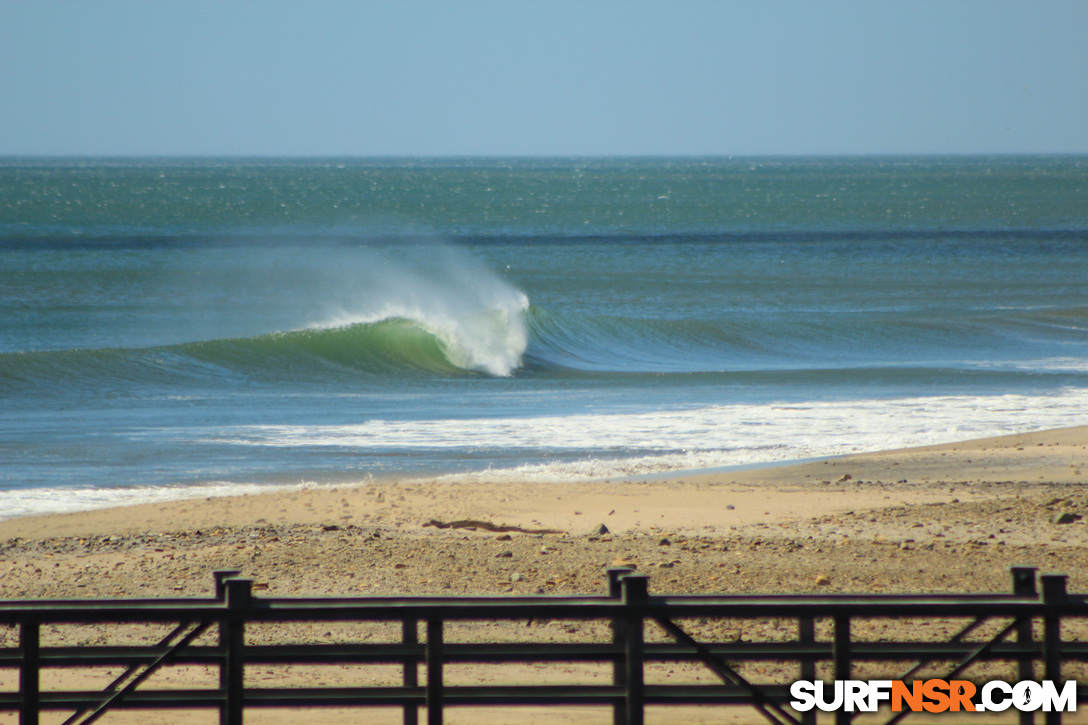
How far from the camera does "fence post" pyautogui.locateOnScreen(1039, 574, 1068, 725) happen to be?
3000mm

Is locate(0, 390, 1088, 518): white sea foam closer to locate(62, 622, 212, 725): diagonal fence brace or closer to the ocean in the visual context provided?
the ocean

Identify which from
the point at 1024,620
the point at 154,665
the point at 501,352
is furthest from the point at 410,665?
the point at 501,352

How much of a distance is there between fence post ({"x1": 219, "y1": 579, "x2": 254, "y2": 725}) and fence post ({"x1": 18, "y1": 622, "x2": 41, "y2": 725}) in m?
0.47

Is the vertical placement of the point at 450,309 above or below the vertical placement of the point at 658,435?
above

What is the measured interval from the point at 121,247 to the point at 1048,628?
4887 centimetres

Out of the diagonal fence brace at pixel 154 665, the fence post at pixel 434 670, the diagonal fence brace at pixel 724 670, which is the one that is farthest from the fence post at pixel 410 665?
the diagonal fence brace at pixel 724 670

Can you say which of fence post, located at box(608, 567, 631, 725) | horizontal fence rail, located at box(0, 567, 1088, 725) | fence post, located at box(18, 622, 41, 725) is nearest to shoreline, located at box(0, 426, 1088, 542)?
fence post, located at box(608, 567, 631, 725)

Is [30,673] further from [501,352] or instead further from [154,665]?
[501,352]

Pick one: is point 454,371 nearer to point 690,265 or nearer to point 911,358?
point 911,358

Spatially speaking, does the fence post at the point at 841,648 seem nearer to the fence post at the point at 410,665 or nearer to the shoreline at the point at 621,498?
the fence post at the point at 410,665

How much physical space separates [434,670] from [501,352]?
1984 cm

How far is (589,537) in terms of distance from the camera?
27.4 feet

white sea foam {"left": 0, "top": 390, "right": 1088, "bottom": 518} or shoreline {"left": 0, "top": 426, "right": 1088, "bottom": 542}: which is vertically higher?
white sea foam {"left": 0, "top": 390, "right": 1088, "bottom": 518}

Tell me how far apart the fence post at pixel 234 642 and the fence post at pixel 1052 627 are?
6.91ft
